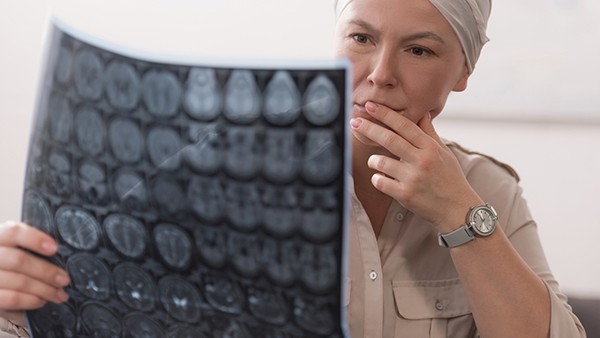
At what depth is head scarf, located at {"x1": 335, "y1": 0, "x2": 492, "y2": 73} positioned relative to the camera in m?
1.11

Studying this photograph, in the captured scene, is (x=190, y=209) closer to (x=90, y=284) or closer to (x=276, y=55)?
(x=90, y=284)

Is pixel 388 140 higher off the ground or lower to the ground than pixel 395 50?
lower

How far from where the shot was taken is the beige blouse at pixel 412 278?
1.15 metres

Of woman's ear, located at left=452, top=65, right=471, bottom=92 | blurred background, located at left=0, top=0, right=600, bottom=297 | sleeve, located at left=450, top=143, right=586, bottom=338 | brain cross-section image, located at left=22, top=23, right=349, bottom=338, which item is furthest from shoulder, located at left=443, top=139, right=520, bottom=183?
blurred background, located at left=0, top=0, right=600, bottom=297

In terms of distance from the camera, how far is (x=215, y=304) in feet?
2.50

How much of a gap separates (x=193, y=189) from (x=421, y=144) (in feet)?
1.26

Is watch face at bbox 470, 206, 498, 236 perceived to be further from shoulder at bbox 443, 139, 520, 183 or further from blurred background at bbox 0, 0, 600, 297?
blurred background at bbox 0, 0, 600, 297

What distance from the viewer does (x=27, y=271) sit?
819 mm

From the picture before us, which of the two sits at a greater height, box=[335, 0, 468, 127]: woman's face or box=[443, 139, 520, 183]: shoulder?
box=[335, 0, 468, 127]: woman's face

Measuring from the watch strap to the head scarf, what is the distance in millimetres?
286

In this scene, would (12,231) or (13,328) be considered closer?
(12,231)

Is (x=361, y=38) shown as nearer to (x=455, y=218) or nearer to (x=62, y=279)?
(x=455, y=218)

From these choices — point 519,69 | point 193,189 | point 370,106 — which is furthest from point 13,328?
point 519,69

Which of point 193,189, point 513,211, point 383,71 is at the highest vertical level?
point 383,71
